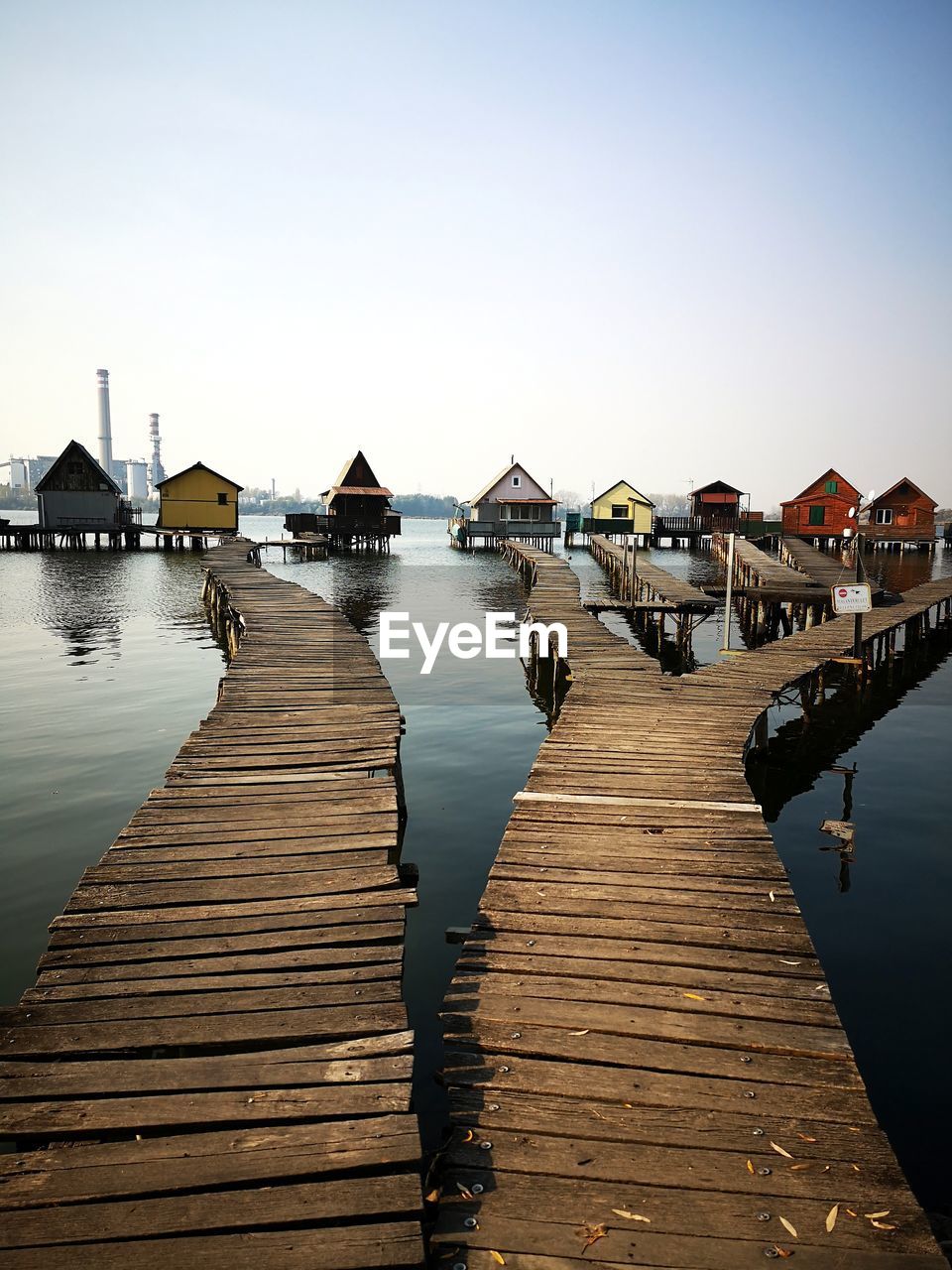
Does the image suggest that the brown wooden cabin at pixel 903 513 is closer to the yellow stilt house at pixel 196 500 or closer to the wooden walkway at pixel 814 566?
the wooden walkway at pixel 814 566

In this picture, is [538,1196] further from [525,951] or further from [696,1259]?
[525,951]

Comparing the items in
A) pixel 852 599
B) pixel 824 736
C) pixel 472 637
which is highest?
pixel 852 599

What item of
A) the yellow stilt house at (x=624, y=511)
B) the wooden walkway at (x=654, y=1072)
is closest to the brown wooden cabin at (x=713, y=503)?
the yellow stilt house at (x=624, y=511)

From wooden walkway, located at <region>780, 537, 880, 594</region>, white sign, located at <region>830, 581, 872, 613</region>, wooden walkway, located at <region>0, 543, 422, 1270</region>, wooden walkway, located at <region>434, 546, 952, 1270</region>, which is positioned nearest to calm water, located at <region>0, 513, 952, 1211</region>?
wooden walkway, located at <region>434, 546, 952, 1270</region>

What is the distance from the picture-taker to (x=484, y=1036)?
4922 millimetres

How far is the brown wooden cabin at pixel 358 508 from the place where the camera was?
226ft

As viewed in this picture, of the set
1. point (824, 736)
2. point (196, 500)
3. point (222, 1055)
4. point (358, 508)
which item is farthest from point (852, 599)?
point (196, 500)

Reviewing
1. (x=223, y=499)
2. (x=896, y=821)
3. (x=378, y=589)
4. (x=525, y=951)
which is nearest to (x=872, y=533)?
(x=378, y=589)

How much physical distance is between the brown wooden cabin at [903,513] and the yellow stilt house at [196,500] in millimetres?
56054

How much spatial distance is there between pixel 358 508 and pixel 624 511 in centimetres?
2608

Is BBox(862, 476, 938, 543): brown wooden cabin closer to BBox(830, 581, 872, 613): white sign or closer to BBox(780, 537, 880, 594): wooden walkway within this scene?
BBox(780, 537, 880, 594): wooden walkway

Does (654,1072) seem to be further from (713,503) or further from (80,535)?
(713,503)

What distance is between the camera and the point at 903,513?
7250cm

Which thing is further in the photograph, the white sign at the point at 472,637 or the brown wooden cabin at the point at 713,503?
the brown wooden cabin at the point at 713,503
